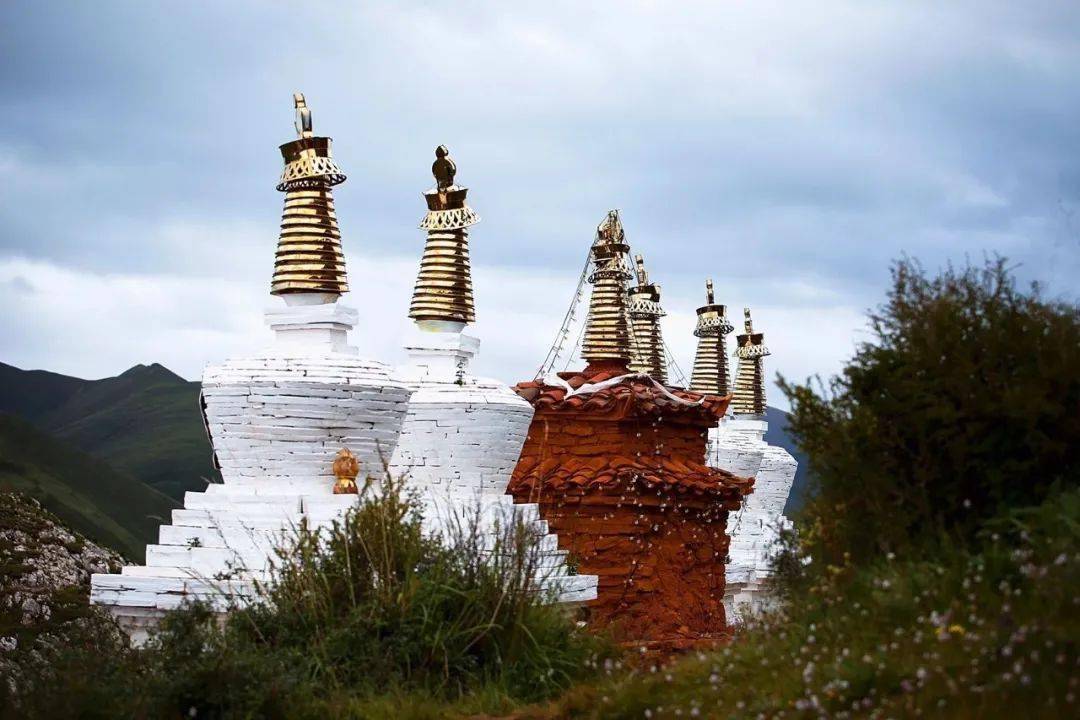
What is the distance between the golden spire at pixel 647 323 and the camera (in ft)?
78.0

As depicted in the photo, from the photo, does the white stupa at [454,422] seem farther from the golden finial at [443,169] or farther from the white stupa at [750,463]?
the white stupa at [750,463]

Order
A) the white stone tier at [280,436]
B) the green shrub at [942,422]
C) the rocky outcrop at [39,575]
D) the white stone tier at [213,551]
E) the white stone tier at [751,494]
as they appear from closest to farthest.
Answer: the green shrub at [942,422] → the white stone tier at [213,551] → the white stone tier at [280,436] → the rocky outcrop at [39,575] → the white stone tier at [751,494]

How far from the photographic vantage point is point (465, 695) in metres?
8.92

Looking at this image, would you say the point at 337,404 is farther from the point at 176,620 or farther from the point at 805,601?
the point at 805,601

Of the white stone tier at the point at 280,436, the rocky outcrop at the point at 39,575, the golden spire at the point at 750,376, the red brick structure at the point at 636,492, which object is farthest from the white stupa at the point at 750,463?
the white stone tier at the point at 280,436

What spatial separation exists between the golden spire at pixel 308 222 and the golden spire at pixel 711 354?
1369cm

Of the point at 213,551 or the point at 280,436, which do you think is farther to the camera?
the point at 280,436

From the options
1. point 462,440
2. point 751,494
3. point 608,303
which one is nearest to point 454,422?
point 462,440

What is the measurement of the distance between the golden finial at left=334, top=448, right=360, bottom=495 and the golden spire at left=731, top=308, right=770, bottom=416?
48.9 feet

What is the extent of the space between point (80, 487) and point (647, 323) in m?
11.5

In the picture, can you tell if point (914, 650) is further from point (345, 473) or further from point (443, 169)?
point (443, 169)

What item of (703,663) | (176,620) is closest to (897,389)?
(703,663)

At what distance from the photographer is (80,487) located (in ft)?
89.4

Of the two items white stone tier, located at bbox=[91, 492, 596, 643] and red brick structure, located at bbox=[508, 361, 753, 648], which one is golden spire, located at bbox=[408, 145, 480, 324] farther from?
white stone tier, located at bbox=[91, 492, 596, 643]
